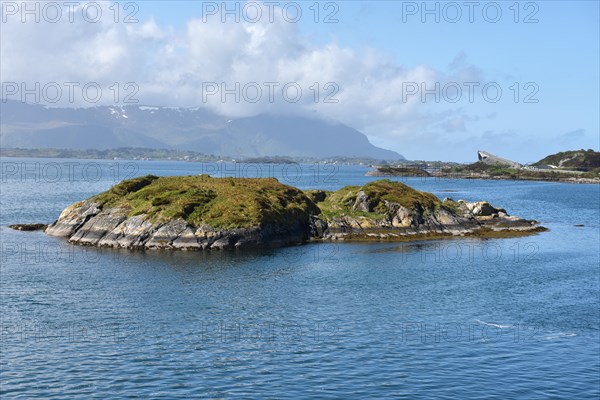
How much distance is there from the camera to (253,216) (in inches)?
3597

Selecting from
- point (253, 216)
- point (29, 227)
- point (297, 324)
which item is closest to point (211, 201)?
point (253, 216)

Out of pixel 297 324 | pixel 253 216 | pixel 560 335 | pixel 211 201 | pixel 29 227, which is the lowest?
pixel 560 335

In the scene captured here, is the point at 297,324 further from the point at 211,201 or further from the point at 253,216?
the point at 211,201

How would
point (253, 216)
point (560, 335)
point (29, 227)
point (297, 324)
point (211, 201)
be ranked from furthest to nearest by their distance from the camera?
1. point (29, 227)
2. point (211, 201)
3. point (253, 216)
4. point (297, 324)
5. point (560, 335)

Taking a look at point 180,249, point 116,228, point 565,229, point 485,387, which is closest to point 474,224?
point 565,229

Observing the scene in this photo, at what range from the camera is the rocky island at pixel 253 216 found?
87375 millimetres

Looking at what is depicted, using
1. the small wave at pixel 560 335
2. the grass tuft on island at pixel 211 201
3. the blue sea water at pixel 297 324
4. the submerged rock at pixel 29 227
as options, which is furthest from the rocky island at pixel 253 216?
the small wave at pixel 560 335

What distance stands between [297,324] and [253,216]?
41169 mm

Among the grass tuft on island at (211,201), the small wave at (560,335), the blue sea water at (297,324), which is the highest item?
the grass tuft on island at (211,201)

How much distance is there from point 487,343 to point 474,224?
62908 mm

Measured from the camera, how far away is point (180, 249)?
84.3 meters

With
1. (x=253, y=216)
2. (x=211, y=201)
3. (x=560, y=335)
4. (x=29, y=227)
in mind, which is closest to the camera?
(x=560, y=335)

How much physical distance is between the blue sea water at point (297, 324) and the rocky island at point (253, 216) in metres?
5.08

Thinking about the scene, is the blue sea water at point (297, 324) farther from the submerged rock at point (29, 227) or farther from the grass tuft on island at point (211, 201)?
the submerged rock at point (29, 227)
